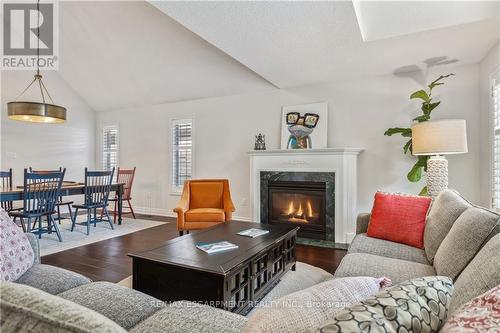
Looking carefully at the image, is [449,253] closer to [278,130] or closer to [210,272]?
[210,272]

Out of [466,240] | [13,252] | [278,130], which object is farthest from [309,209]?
[13,252]

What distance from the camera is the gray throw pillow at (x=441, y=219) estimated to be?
1.76m

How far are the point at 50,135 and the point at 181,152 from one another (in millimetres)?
2933

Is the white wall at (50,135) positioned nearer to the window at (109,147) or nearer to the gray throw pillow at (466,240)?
the window at (109,147)

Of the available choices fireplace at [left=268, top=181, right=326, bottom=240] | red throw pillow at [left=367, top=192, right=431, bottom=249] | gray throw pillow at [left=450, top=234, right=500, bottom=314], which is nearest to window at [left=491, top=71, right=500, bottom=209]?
red throw pillow at [left=367, top=192, right=431, bottom=249]

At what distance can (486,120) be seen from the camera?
3.20 m

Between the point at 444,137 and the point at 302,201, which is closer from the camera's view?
the point at 444,137

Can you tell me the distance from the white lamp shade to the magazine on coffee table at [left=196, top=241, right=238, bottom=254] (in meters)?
2.10

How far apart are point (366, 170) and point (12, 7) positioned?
6.55m

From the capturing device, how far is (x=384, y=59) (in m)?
3.35

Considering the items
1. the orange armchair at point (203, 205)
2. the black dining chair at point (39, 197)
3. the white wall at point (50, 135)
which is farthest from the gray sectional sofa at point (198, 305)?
the white wall at point (50, 135)

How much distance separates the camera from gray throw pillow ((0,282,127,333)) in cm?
45

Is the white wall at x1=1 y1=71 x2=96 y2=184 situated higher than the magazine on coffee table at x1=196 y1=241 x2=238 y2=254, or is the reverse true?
the white wall at x1=1 y1=71 x2=96 y2=184

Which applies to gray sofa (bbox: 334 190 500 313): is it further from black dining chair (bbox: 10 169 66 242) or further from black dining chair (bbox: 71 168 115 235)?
black dining chair (bbox: 71 168 115 235)
